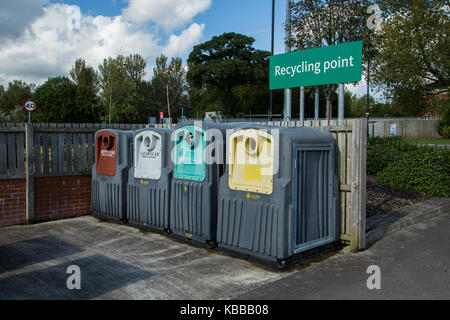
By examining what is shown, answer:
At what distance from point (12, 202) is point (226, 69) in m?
42.4

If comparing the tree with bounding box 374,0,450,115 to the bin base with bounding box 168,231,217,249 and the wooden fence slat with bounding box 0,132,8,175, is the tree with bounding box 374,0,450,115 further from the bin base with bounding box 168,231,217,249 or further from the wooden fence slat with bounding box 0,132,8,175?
the wooden fence slat with bounding box 0,132,8,175

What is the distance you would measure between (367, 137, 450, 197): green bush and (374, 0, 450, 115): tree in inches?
156

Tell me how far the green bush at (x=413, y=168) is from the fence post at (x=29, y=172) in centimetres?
857

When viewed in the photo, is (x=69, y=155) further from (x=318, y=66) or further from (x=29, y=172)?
(x=318, y=66)

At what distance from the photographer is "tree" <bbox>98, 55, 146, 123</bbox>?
128 feet

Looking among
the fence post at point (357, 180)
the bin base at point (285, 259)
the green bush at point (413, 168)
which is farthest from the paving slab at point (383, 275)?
the green bush at point (413, 168)

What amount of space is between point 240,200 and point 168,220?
64.2 inches

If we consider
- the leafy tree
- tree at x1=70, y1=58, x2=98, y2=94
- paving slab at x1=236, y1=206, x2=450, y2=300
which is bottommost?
paving slab at x1=236, y1=206, x2=450, y2=300

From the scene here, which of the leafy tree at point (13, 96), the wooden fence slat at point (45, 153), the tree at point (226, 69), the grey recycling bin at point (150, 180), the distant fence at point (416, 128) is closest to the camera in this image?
the grey recycling bin at point (150, 180)

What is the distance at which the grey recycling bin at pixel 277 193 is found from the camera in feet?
16.1

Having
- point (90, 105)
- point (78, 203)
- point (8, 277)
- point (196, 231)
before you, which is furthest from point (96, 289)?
point (90, 105)

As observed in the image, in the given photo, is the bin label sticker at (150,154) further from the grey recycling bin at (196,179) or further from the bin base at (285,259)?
the bin base at (285,259)

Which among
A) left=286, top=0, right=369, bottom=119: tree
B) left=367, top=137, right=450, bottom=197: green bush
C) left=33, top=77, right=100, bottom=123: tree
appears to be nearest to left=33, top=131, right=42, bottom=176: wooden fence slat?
left=286, top=0, right=369, bottom=119: tree
